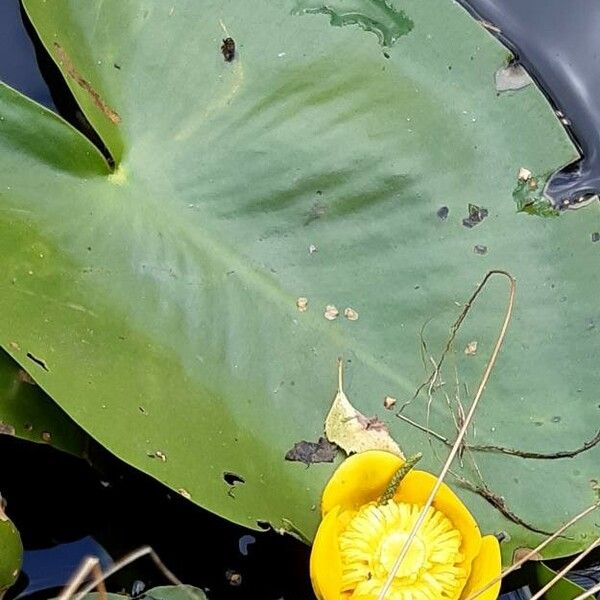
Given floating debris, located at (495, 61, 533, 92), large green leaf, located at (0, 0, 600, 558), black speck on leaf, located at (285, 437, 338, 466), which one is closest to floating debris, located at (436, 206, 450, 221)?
large green leaf, located at (0, 0, 600, 558)

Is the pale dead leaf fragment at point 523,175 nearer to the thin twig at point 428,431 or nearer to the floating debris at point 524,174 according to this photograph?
the floating debris at point 524,174

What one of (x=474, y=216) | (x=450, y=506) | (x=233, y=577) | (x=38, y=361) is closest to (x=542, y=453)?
(x=450, y=506)

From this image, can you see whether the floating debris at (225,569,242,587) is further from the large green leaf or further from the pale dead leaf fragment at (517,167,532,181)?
the pale dead leaf fragment at (517,167,532,181)

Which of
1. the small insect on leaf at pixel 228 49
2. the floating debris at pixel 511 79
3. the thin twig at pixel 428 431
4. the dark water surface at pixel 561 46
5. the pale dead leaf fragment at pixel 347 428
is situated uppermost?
the dark water surface at pixel 561 46

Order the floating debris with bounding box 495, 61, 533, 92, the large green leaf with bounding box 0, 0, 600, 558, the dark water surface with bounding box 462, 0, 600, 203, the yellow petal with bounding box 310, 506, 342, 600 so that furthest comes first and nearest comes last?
the dark water surface with bounding box 462, 0, 600, 203
the floating debris with bounding box 495, 61, 533, 92
the large green leaf with bounding box 0, 0, 600, 558
the yellow petal with bounding box 310, 506, 342, 600

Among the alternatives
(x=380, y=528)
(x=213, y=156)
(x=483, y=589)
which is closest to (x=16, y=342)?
(x=213, y=156)

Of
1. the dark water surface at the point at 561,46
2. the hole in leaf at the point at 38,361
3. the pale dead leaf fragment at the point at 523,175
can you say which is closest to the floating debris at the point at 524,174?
the pale dead leaf fragment at the point at 523,175
